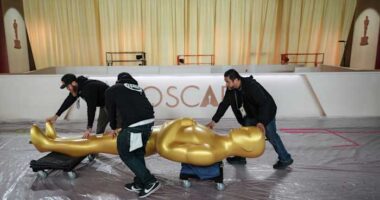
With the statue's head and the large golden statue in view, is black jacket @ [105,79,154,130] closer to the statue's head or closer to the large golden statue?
the large golden statue

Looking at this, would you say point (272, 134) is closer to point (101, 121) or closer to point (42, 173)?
point (101, 121)

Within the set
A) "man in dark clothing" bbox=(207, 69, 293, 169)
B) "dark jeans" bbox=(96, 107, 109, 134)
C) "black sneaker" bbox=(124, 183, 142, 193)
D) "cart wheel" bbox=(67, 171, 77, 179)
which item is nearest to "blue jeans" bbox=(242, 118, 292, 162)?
"man in dark clothing" bbox=(207, 69, 293, 169)

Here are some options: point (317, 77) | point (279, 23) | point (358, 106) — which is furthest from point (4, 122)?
point (279, 23)

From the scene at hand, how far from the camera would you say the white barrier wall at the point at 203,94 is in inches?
180

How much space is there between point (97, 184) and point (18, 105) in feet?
9.89

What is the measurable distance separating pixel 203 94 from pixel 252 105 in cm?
210

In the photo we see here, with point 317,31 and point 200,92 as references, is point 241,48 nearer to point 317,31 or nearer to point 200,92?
point 317,31

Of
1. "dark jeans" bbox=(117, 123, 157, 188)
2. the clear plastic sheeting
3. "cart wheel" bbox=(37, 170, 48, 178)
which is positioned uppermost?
"dark jeans" bbox=(117, 123, 157, 188)

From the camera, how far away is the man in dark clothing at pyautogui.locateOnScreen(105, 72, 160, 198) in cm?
204

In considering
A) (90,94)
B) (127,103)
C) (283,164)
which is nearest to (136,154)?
(127,103)

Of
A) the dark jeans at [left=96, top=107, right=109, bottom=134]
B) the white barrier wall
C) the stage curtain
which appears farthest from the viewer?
the stage curtain

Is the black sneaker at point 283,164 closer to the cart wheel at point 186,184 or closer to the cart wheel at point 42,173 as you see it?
the cart wheel at point 186,184

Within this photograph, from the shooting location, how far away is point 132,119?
2.06 m

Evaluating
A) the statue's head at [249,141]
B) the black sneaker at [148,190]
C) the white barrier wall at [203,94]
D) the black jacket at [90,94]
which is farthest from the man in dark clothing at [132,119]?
the white barrier wall at [203,94]
